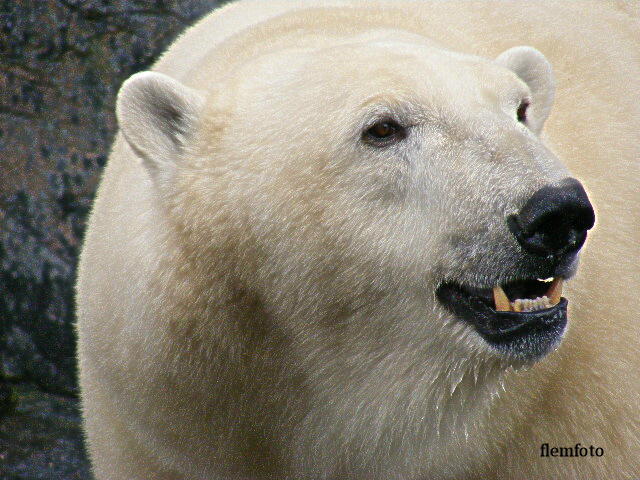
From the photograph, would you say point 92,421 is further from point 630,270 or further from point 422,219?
point 630,270

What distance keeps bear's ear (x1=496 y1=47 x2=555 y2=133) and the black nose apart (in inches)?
27.0

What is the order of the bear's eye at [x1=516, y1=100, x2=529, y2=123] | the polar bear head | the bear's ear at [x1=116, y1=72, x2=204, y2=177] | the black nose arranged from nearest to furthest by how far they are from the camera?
the black nose
the polar bear head
the bear's ear at [x1=116, y1=72, x2=204, y2=177]
the bear's eye at [x1=516, y1=100, x2=529, y2=123]

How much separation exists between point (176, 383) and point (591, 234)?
1357 mm

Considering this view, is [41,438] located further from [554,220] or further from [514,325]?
[554,220]

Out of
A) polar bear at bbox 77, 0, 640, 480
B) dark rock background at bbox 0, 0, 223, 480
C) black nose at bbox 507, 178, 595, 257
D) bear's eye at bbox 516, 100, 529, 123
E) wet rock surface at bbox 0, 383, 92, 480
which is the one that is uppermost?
bear's eye at bbox 516, 100, 529, 123

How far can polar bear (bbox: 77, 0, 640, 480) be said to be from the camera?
7.33ft

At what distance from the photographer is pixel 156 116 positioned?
8.05 ft

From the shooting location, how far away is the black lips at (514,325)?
2.23 meters

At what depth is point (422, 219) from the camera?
2.23 meters

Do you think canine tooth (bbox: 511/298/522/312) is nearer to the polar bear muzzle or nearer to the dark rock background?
the polar bear muzzle

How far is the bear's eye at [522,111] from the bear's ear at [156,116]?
34.9 inches

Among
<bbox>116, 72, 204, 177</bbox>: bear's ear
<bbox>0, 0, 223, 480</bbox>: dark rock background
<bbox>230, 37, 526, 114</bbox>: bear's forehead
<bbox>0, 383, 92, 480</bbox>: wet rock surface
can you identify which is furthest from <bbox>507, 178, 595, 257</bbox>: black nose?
<bbox>0, 0, 223, 480</bbox>: dark rock background

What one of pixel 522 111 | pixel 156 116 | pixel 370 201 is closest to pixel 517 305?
pixel 370 201

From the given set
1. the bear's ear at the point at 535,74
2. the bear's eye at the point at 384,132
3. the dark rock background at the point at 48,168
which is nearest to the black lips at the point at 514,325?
the bear's eye at the point at 384,132
